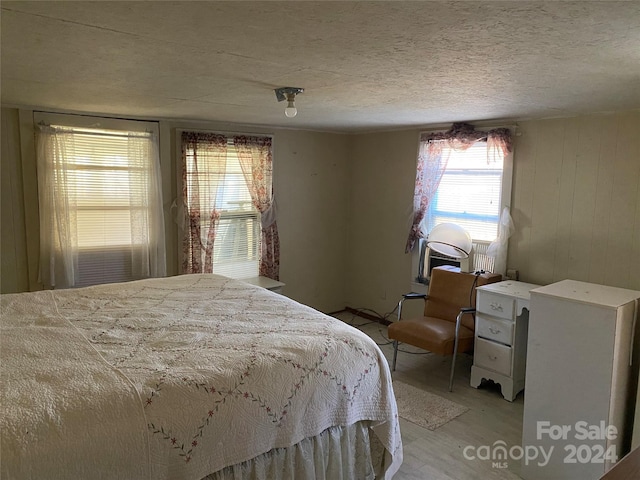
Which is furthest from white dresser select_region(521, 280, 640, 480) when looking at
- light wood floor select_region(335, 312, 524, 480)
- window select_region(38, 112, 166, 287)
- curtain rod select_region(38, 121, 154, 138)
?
curtain rod select_region(38, 121, 154, 138)

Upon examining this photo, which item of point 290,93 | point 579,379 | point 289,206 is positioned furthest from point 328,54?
point 289,206

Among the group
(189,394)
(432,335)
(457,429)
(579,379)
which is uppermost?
(189,394)

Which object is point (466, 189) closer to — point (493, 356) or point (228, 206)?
point (493, 356)

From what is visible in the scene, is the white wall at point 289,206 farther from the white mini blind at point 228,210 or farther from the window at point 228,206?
the white mini blind at point 228,210

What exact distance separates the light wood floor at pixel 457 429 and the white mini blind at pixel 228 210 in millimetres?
1909

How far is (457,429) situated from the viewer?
3184 mm

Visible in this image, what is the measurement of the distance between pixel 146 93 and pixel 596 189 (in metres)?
3.30

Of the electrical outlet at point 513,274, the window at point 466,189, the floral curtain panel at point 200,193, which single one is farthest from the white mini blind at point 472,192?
the floral curtain panel at point 200,193

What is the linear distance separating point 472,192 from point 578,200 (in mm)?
935

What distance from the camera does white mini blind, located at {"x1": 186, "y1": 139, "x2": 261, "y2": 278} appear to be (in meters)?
4.52

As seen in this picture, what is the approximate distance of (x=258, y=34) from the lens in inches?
65.6

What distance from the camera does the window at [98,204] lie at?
377 centimetres

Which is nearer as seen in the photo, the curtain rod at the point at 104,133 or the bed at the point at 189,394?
the bed at the point at 189,394

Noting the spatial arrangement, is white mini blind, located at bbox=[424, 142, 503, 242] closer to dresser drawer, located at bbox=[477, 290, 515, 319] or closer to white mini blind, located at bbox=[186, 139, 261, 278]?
dresser drawer, located at bbox=[477, 290, 515, 319]
